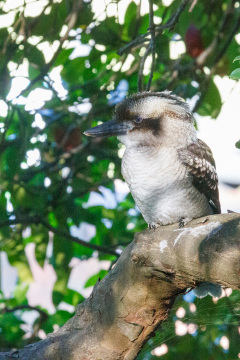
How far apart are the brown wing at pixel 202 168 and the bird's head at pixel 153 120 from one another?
0.25 ft

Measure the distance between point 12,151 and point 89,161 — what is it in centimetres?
69

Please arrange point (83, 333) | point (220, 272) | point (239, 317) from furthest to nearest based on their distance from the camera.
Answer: point (239, 317) < point (83, 333) < point (220, 272)

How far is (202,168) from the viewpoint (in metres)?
2.48

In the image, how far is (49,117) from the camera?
3.50m

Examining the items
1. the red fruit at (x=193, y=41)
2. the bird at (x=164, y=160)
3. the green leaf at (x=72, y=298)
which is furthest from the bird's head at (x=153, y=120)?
the green leaf at (x=72, y=298)

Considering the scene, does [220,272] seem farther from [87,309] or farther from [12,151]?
[12,151]

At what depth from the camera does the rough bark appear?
4.89ft

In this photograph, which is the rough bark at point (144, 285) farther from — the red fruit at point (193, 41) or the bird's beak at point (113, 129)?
the red fruit at point (193, 41)

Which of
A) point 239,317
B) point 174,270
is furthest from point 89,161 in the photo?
point 174,270

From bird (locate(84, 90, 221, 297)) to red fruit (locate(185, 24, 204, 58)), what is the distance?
2.17 ft

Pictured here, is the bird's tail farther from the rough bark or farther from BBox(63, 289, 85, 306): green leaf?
BBox(63, 289, 85, 306): green leaf

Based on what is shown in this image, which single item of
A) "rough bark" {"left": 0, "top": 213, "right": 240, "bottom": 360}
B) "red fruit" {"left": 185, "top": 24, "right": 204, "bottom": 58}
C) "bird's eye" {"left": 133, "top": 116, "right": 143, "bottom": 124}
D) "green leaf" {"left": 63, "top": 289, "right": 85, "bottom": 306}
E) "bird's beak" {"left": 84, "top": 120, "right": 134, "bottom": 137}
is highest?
"red fruit" {"left": 185, "top": 24, "right": 204, "bottom": 58}

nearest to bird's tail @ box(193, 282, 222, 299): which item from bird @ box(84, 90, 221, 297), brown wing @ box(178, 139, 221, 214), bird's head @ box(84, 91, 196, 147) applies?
bird @ box(84, 90, 221, 297)

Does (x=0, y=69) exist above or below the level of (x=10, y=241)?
above
